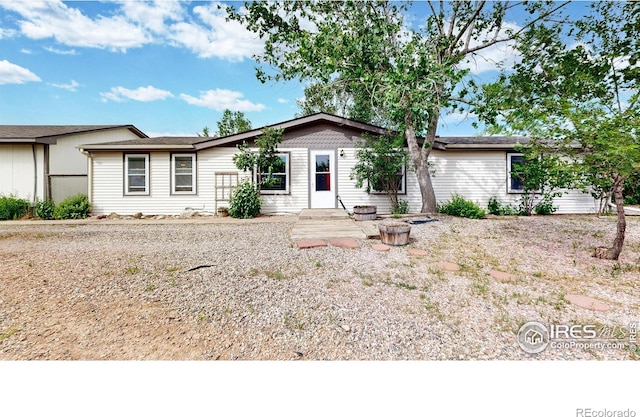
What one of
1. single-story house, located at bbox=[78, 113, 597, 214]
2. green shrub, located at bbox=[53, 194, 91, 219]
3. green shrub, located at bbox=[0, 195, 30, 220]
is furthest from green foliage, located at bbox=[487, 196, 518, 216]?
green shrub, located at bbox=[0, 195, 30, 220]

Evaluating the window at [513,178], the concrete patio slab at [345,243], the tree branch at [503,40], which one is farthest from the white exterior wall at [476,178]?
the concrete patio slab at [345,243]

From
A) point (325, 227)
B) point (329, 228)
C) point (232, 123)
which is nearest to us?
point (329, 228)

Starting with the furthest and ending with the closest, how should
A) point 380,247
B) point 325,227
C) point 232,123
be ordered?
1. point 232,123
2. point 325,227
3. point 380,247

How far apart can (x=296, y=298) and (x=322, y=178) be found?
7125mm

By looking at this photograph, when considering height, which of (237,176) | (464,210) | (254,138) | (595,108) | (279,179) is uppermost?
(254,138)

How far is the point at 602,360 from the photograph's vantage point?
206 cm

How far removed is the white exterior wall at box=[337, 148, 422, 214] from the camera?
380 inches

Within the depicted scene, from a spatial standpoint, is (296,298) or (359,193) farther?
(359,193)

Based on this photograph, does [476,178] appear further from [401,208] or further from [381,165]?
[381,165]

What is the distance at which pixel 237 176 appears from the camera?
31.9ft

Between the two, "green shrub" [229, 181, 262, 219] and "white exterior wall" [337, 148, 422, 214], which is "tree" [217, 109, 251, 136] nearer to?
"green shrub" [229, 181, 262, 219]

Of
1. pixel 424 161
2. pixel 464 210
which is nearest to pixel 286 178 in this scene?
pixel 424 161

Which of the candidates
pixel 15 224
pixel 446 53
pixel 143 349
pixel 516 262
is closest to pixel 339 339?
pixel 143 349
